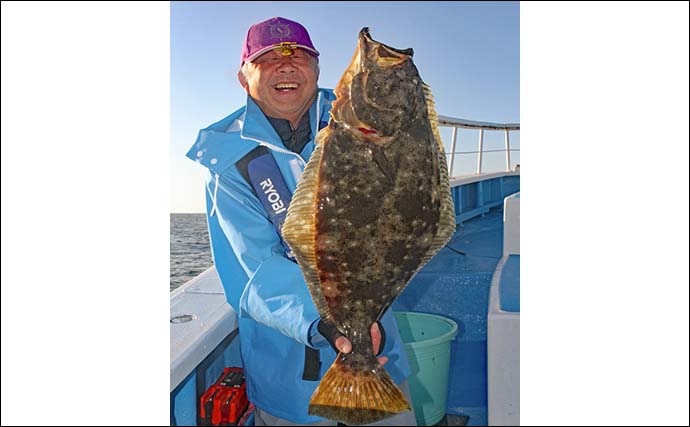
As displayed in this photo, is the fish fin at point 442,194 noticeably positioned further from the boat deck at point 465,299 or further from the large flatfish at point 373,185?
the boat deck at point 465,299

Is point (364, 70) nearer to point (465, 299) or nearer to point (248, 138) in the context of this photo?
point (248, 138)

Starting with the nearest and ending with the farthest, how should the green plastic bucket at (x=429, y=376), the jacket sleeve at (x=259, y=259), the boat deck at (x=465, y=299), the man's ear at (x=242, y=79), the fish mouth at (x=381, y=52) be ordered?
the fish mouth at (x=381, y=52) < the jacket sleeve at (x=259, y=259) < the man's ear at (x=242, y=79) < the green plastic bucket at (x=429, y=376) < the boat deck at (x=465, y=299)

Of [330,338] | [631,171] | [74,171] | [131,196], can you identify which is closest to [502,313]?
[631,171]

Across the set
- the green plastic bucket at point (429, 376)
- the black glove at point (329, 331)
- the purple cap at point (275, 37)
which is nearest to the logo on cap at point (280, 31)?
the purple cap at point (275, 37)

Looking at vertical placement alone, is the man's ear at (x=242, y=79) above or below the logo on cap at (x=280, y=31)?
below

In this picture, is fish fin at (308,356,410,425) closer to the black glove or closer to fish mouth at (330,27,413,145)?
the black glove

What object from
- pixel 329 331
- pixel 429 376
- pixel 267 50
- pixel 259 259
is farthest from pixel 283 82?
pixel 429 376

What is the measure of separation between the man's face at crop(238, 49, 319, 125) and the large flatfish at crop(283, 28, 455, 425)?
28 cm

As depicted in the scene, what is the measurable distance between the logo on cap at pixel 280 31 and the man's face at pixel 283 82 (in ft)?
0.09

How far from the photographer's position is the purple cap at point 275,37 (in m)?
0.86

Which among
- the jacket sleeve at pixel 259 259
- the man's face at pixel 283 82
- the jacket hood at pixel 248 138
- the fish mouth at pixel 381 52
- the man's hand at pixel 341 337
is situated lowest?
the man's hand at pixel 341 337

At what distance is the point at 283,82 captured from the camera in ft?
2.89

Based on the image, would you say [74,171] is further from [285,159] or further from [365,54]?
[365,54]

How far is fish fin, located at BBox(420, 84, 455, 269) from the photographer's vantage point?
0.63m
